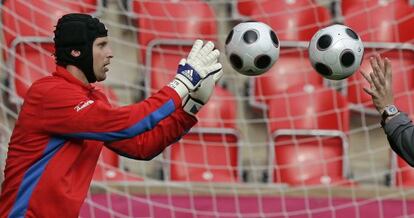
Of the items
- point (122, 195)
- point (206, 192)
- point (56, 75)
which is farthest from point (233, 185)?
point (56, 75)

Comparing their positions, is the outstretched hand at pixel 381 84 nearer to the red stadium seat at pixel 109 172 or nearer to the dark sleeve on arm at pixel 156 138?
the dark sleeve on arm at pixel 156 138

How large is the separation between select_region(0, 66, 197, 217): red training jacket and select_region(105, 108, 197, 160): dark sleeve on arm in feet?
0.59

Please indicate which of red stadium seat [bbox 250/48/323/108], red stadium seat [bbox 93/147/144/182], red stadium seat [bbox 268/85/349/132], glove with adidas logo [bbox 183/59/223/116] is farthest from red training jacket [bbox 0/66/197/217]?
red stadium seat [bbox 250/48/323/108]

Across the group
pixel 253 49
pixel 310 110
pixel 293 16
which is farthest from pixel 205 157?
pixel 253 49

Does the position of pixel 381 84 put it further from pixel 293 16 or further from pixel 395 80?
pixel 293 16

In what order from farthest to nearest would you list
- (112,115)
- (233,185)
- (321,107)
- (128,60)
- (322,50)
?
(128,60) → (321,107) → (233,185) → (322,50) → (112,115)

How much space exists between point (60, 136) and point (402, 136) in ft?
2.90

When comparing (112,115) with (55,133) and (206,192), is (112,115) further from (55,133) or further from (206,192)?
(206,192)

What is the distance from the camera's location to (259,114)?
4453mm

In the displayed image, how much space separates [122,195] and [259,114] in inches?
41.3

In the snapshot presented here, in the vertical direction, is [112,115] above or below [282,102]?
below

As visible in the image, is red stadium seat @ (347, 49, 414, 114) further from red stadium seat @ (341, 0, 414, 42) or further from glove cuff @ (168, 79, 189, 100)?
glove cuff @ (168, 79, 189, 100)

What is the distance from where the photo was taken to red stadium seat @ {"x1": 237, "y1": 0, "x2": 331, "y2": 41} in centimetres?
449

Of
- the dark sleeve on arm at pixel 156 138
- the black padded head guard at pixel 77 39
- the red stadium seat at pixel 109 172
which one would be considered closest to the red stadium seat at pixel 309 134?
the red stadium seat at pixel 109 172
